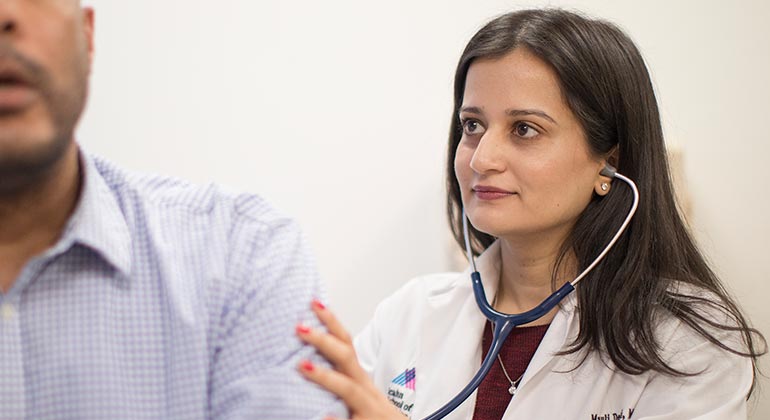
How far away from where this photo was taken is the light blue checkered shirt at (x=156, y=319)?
729 mm

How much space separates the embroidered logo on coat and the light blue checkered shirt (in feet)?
2.22

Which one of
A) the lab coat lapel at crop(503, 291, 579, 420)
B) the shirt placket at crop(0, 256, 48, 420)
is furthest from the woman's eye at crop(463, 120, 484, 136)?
the shirt placket at crop(0, 256, 48, 420)

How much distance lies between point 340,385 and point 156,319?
19 cm

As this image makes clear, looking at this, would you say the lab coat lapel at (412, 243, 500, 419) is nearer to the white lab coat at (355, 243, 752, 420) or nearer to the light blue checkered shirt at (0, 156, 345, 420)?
the white lab coat at (355, 243, 752, 420)

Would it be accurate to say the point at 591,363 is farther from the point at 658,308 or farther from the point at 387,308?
the point at 387,308

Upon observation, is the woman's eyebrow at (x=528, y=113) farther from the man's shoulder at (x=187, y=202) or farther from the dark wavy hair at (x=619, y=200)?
the man's shoulder at (x=187, y=202)

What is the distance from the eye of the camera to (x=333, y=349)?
81cm

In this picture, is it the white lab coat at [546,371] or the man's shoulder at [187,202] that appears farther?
the white lab coat at [546,371]

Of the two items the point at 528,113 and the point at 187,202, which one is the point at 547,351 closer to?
the point at 528,113

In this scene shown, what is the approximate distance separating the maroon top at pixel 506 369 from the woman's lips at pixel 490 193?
0.84 ft

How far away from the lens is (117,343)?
0.75m

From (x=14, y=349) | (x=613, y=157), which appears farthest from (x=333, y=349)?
(x=613, y=157)

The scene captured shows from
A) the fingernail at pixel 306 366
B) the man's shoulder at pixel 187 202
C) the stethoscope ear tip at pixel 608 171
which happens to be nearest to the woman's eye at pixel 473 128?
the stethoscope ear tip at pixel 608 171

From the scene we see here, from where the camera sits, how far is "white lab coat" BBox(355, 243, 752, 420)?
1.27 m
